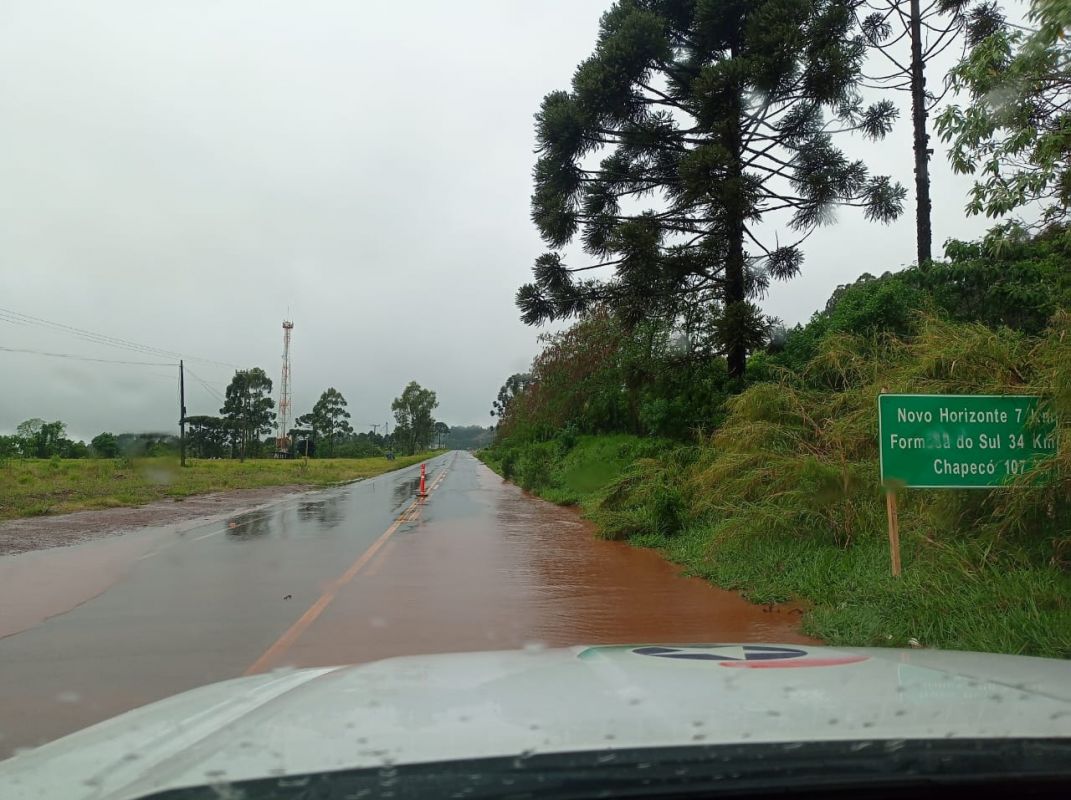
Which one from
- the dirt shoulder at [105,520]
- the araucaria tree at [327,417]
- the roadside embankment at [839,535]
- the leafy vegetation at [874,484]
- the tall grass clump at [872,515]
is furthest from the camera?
the araucaria tree at [327,417]

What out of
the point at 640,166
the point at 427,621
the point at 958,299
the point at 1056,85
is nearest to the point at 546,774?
the point at 427,621

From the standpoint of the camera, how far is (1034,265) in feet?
42.9

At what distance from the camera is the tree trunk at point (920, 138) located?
1656 cm

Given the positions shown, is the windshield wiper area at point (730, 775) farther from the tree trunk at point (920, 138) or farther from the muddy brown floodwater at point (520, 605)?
the tree trunk at point (920, 138)

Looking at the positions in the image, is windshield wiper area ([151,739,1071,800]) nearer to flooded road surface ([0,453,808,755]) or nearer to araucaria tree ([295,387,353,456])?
flooded road surface ([0,453,808,755])

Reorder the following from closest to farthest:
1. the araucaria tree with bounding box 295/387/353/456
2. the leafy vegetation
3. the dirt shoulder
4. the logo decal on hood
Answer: the logo decal on hood
the leafy vegetation
the dirt shoulder
the araucaria tree with bounding box 295/387/353/456

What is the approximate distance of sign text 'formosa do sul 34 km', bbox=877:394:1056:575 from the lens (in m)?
6.44

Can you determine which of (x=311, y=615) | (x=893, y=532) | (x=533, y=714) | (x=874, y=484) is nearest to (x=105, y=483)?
(x=311, y=615)

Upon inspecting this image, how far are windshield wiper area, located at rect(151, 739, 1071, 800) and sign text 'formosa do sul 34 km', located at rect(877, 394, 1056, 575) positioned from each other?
489 centimetres

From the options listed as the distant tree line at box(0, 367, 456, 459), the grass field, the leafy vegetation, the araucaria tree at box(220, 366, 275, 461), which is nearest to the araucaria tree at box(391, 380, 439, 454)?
the distant tree line at box(0, 367, 456, 459)

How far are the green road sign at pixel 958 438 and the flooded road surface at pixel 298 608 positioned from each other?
1656mm

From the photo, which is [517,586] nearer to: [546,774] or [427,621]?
[427,621]

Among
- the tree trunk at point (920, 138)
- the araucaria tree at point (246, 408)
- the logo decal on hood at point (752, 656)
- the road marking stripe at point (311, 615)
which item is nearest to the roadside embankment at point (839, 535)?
the logo decal on hood at point (752, 656)

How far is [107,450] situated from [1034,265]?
37.6 m
